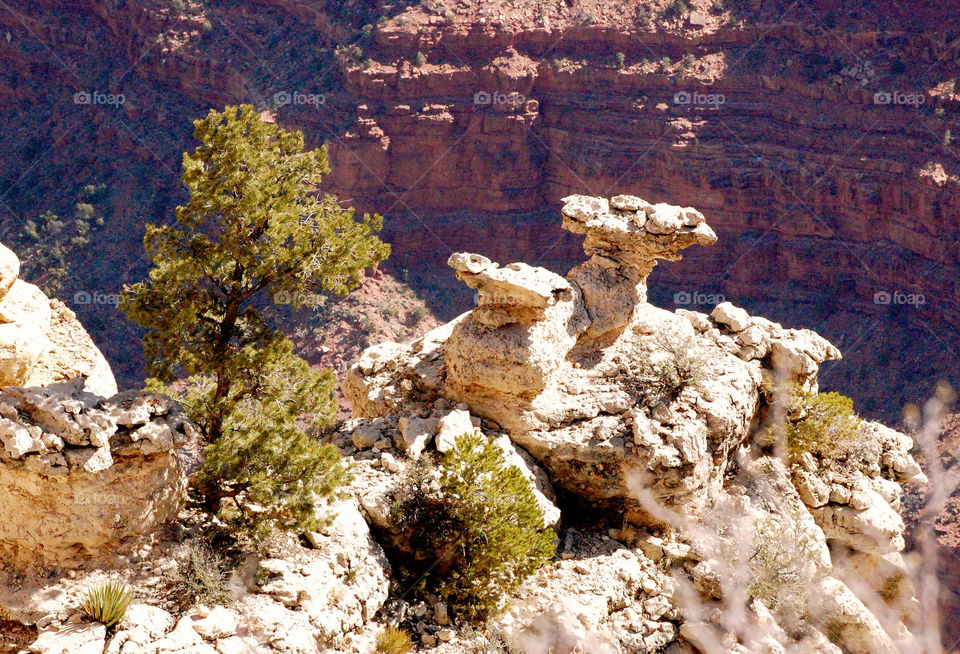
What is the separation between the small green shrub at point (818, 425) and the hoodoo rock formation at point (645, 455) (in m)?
0.22

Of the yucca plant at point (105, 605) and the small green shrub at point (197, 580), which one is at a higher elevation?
the yucca plant at point (105, 605)

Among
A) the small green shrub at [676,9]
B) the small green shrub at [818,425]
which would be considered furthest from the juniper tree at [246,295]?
the small green shrub at [676,9]

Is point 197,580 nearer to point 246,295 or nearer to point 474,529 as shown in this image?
point 474,529

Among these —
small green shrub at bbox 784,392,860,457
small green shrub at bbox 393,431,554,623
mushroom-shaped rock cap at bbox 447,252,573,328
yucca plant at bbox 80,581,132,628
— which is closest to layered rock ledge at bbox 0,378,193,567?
yucca plant at bbox 80,581,132,628

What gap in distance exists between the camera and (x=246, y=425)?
12562 mm

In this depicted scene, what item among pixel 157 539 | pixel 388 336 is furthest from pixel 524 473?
pixel 388 336

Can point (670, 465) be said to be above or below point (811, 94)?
above

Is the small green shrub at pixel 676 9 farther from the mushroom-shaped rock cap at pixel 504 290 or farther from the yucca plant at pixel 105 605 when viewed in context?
the yucca plant at pixel 105 605

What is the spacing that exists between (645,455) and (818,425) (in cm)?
446

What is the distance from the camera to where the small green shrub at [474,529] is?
515 inches

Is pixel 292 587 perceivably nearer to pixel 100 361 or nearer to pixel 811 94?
pixel 100 361

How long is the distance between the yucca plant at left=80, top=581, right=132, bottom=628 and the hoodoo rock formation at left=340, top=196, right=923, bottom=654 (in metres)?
4.06

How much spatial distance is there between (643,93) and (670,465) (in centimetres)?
3781

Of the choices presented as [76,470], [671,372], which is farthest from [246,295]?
[671,372]
